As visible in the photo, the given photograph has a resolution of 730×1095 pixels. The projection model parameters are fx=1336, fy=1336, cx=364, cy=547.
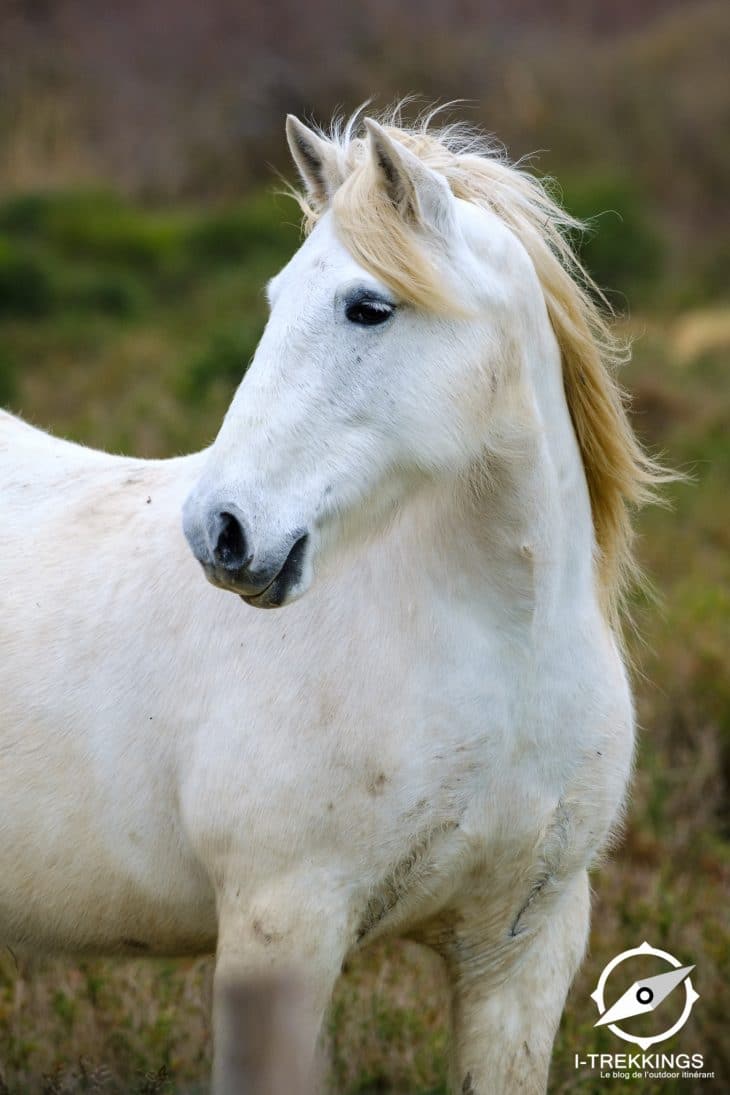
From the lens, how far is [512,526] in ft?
8.50

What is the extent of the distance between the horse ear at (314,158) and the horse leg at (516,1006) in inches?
59.5

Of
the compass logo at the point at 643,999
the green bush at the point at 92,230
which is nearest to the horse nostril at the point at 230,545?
the compass logo at the point at 643,999

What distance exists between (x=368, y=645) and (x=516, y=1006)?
0.90 m

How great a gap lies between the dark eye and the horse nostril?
1.41 feet

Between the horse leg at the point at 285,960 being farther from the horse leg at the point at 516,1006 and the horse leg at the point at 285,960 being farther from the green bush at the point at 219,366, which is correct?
the green bush at the point at 219,366

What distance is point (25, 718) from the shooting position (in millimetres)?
2809

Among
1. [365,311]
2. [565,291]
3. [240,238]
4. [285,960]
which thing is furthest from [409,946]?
[240,238]

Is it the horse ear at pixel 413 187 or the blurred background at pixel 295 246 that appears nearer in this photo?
the horse ear at pixel 413 187

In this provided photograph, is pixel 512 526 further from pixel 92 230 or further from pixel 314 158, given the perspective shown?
pixel 92 230

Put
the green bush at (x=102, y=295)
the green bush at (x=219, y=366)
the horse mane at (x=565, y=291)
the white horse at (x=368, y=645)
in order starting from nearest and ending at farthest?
the white horse at (x=368, y=645), the horse mane at (x=565, y=291), the green bush at (x=219, y=366), the green bush at (x=102, y=295)

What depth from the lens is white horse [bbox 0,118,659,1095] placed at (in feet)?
7.62

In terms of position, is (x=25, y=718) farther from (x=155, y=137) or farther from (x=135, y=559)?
(x=155, y=137)

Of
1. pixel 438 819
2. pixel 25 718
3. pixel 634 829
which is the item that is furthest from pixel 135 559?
pixel 634 829

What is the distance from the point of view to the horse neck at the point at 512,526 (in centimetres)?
255
